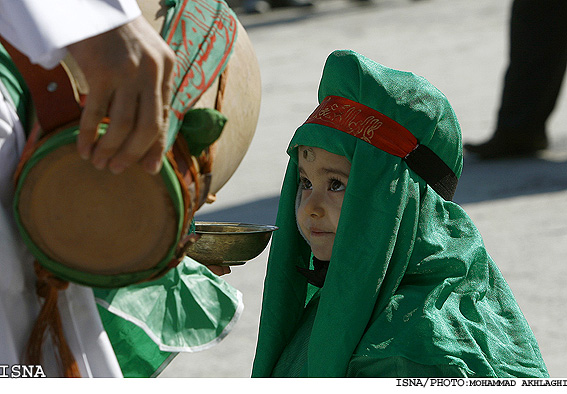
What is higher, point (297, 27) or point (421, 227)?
point (421, 227)

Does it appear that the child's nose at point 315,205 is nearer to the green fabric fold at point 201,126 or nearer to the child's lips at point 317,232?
the child's lips at point 317,232

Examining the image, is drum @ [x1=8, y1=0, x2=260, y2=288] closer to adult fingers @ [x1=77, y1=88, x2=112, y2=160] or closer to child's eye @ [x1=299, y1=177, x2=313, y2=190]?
adult fingers @ [x1=77, y1=88, x2=112, y2=160]

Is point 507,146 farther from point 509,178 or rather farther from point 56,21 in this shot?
point 56,21

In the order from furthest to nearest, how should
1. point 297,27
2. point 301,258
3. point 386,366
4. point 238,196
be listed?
point 297,27
point 238,196
point 301,258
point 386,366

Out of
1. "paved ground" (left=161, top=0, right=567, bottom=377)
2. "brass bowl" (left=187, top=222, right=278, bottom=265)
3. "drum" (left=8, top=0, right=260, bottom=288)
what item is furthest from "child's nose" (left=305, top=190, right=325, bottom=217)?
"paved ground" (left=161, top=0, right=567, bottom=377)

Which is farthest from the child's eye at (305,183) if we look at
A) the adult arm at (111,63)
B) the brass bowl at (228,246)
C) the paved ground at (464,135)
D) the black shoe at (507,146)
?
the black shoe at (507,146)

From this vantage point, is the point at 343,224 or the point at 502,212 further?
the point at 502,212

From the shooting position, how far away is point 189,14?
5.03 ft

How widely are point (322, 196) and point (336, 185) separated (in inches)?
1.7

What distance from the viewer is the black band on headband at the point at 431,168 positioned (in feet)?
6.74

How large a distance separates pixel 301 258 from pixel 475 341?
57 centimetres

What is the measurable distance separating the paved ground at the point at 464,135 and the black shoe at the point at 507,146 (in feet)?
0.31

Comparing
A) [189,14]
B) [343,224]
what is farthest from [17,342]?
[343,224]

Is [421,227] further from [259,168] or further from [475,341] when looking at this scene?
[259,168]
